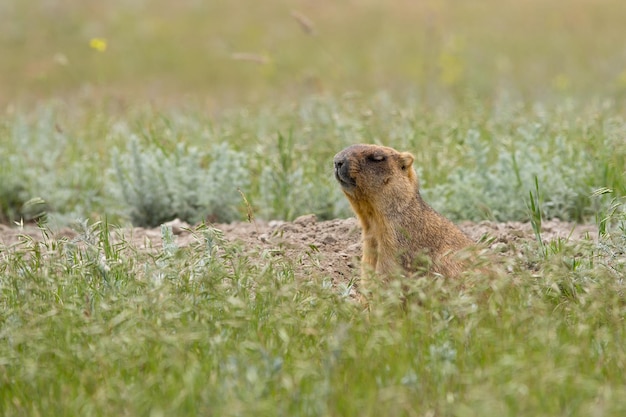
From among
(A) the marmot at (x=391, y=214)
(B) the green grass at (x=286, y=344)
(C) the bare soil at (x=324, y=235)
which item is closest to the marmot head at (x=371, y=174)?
(A) the marmot at (x=391, y=214)

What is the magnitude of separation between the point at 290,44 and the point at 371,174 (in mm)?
16790

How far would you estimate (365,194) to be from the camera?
6.11 m

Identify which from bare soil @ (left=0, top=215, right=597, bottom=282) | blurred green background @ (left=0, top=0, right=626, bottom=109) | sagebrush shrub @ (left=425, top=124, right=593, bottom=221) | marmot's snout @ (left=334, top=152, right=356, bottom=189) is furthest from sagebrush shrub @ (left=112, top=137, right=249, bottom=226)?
blurred green background @ (left=0, top=0, right=626, bottom=109)

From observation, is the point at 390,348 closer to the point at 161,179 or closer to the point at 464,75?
the point at 161,179

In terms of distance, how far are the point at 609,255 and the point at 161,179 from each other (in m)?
3.56

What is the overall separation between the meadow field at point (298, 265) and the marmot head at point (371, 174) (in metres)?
0.44

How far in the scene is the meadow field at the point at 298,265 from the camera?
3.92 meters

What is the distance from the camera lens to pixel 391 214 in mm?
6047

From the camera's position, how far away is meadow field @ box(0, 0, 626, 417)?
3920 mm

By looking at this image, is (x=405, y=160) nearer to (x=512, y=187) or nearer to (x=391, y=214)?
(x=391, y=214)

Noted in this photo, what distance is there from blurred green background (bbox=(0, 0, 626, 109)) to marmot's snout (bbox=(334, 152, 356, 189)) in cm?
968

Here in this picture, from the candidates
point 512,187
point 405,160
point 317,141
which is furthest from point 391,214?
point 317,141

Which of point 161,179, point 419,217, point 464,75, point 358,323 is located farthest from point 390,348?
point 464,75

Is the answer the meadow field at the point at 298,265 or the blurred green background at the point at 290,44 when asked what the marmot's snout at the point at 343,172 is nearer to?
the meadow field at the point at 298,265
